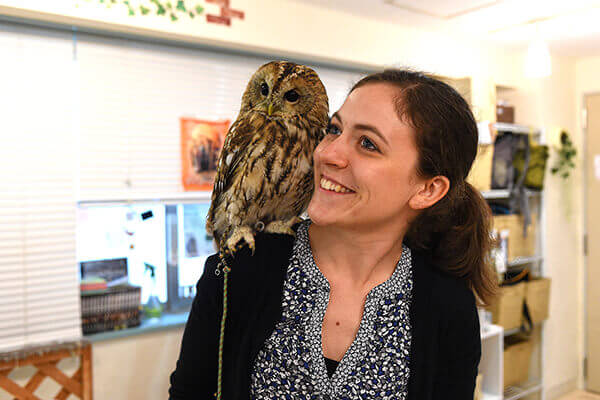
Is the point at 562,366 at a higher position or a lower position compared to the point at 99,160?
lower

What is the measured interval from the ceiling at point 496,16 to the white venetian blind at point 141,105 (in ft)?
2.34

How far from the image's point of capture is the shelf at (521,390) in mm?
3697

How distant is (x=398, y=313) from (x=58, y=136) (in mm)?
1908

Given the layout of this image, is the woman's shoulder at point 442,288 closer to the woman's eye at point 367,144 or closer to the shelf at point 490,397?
the woman's eye at point 367,144

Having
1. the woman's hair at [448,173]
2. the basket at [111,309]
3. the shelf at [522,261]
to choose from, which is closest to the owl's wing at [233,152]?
the woman's hair at [448,173]

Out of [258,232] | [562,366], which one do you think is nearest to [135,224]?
[258,232]

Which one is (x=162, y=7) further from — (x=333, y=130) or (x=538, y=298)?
(x=538, y=298)

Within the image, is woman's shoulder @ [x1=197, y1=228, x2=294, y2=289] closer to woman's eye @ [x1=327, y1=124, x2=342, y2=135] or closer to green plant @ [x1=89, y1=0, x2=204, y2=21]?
woman's eye @ [x1=327, y1=124, x2=342, y2=135]

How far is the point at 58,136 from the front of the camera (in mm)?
2154

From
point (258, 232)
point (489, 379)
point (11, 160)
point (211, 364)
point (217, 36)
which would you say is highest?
point (217, 36)

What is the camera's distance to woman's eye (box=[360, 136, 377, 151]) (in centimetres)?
78

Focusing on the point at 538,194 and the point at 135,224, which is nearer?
the point at 135,224

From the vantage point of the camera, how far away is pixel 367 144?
0.78 metres

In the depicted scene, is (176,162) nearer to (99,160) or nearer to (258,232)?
(99,160)
